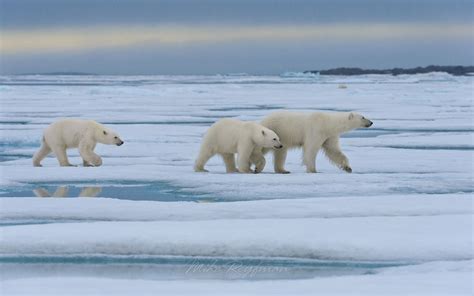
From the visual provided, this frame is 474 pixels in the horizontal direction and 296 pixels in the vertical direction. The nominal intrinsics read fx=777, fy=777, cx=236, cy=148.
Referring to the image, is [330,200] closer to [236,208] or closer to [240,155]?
[236,208]

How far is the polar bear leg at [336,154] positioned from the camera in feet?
25.1

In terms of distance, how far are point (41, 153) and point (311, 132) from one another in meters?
2.91

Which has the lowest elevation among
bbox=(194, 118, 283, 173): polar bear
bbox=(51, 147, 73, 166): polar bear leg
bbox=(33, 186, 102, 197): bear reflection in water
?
bbox=(33, 186, 102, 197): bear reflection in water

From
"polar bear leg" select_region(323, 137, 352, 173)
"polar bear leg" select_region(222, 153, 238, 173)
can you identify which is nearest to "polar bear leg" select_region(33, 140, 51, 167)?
"polar bear leg" select_region(222, 153, 238, 173)

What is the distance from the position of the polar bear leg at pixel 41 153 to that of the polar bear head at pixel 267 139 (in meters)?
2.42

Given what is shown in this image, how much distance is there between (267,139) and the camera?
722 cm

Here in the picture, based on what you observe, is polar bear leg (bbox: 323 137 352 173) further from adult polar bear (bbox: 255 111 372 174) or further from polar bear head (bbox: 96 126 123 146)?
polar bear head (bbox: 96 126 123 146)

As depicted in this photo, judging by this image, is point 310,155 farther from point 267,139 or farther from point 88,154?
point 88,154

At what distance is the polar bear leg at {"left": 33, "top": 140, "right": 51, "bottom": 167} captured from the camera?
8.23m

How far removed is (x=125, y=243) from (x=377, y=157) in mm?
5109

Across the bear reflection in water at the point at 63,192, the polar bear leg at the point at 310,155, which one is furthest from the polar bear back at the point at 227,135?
the bear reflection in water at the point at 63,192

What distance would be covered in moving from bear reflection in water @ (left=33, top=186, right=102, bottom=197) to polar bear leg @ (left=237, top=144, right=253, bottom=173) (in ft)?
4.58

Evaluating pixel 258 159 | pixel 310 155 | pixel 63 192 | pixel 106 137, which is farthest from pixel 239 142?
pixel 63 192

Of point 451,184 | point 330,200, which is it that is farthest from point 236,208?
point 451,184
